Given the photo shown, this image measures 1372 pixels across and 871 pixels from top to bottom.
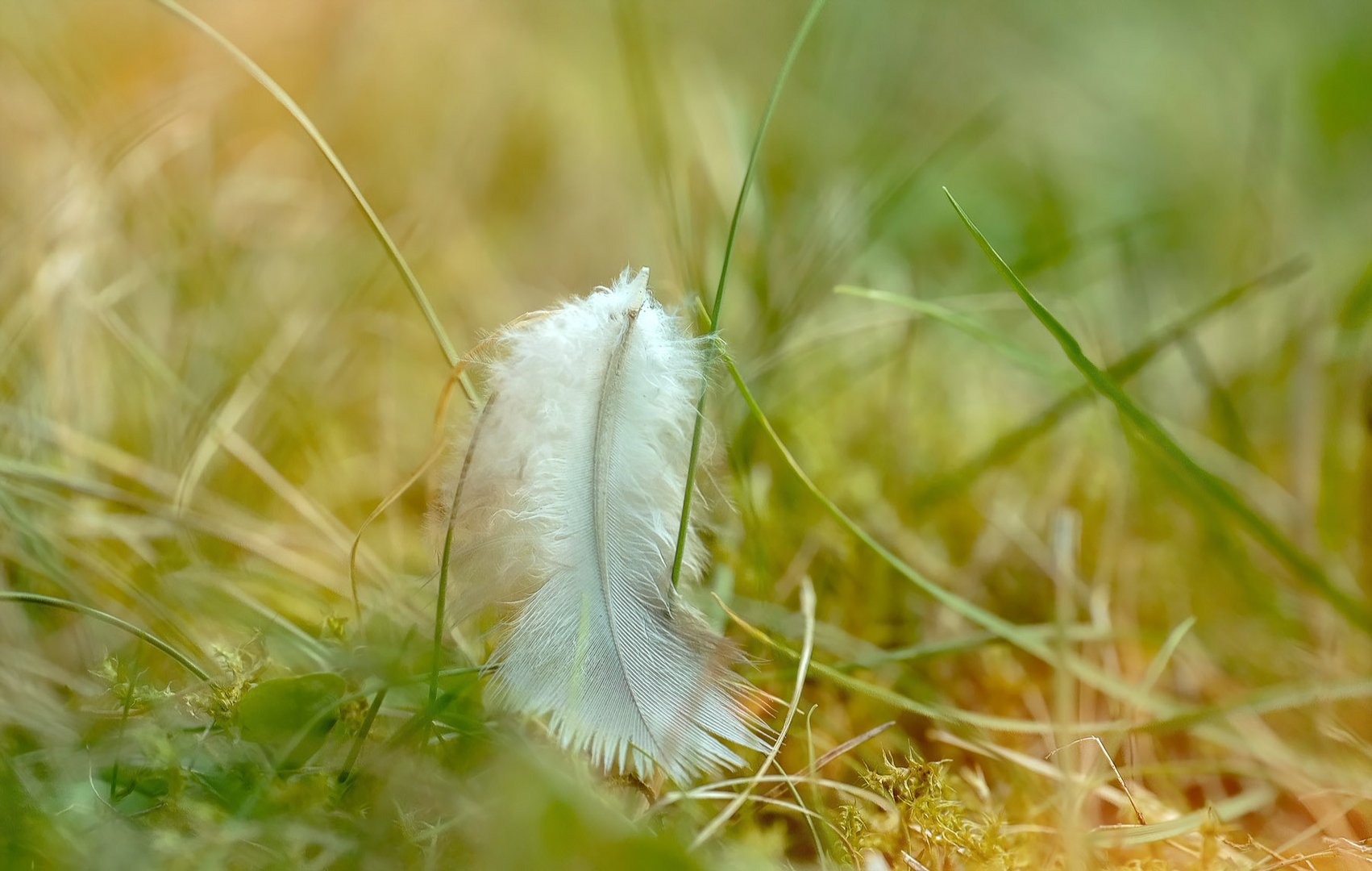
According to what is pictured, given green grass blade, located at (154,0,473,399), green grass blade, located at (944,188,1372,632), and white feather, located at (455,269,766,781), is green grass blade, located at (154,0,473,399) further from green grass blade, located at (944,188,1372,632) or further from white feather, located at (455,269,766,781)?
green grass blade, located at (944,188,1372,632)

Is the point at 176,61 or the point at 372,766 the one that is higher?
the point at 176,61

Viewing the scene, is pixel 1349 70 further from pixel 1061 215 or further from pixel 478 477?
pixel 478 477

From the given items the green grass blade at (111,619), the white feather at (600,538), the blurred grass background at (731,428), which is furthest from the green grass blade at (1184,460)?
the green grass blade at (111,619)

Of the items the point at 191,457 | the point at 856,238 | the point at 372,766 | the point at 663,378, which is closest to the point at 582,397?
the point at 663,378

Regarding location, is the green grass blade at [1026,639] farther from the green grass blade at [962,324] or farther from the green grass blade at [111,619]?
the green grass blade at [111,619]

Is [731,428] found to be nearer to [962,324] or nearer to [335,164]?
[962,324]

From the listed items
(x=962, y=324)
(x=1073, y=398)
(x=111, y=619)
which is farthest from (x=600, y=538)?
(x=1073, y=398)
